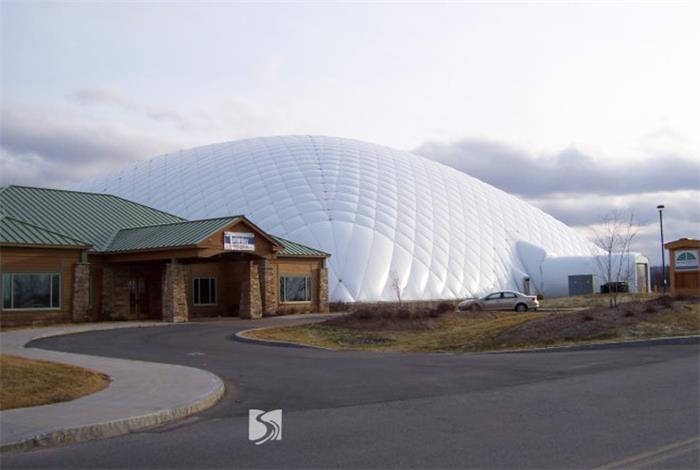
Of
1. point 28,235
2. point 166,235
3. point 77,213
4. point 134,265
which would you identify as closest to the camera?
point 28,235

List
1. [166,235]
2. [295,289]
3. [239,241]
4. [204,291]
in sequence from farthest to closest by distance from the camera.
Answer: [295,289]
[204,291]
[166,235]
[239,241]

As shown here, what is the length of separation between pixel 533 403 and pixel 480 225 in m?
41.2

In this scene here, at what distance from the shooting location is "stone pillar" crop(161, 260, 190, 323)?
35719mm

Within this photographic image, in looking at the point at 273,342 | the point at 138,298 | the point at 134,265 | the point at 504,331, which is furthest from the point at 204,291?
the point at 504,331

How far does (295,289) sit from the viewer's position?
141 feet

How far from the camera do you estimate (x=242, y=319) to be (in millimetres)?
38406

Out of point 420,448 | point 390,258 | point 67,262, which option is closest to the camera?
point 420,448

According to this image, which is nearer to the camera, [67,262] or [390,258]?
[67,262]

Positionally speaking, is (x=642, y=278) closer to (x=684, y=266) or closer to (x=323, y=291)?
(x=684, y=266)

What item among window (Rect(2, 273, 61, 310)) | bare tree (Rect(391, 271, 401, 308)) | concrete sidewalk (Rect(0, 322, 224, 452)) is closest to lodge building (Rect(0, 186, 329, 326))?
window (Rect(2, 273, 61, 310))

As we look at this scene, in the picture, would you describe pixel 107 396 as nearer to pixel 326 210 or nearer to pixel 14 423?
pixel 14 423

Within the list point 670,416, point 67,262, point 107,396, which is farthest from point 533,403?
point 67,262

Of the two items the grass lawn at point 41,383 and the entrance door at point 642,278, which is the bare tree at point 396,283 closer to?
the entrance door at point 642,278

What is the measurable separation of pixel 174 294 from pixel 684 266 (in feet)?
75.1
